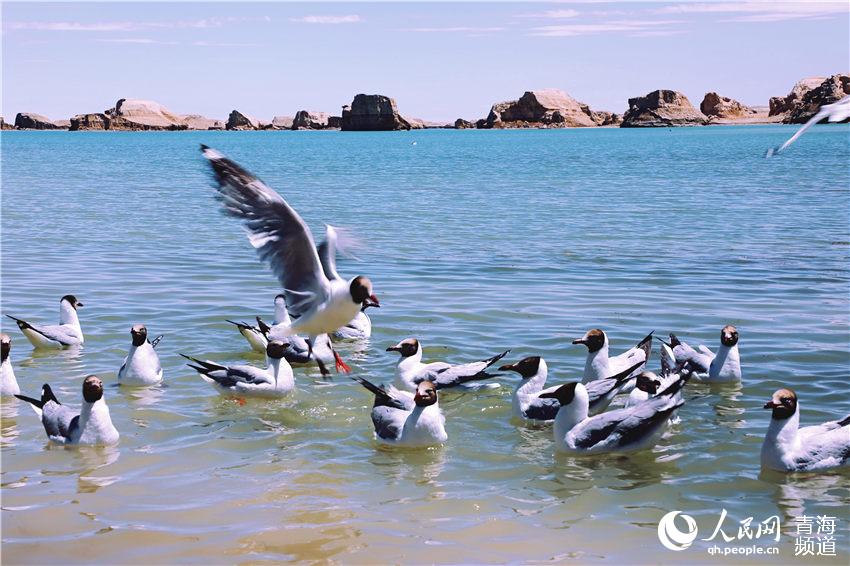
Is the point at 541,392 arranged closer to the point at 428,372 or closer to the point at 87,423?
the point at 428,372

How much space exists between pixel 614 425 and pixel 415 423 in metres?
1.80

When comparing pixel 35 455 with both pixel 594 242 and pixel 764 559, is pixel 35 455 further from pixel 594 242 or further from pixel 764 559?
pixel 594 242

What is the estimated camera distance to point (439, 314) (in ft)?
51.8

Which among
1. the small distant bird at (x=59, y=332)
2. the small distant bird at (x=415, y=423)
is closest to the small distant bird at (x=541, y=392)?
the small distant bird at (x=415, y=423)

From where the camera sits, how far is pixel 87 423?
9648 mm

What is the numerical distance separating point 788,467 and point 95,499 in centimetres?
570

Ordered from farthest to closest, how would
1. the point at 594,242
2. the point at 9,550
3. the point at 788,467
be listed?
the point at 594,242, the point at 788,467, the point at 9,550

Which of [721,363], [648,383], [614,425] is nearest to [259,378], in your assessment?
[614,425]

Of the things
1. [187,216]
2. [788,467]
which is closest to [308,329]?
[788,467]

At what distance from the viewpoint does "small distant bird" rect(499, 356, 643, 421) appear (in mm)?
10516

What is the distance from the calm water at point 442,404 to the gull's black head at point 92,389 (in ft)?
1.65

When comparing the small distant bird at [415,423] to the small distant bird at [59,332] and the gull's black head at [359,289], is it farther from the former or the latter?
the small distant bird at [59,332]

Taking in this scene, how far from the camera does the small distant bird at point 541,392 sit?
10.5 meters

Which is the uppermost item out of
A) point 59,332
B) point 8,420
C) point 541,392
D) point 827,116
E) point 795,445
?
point 827,116
